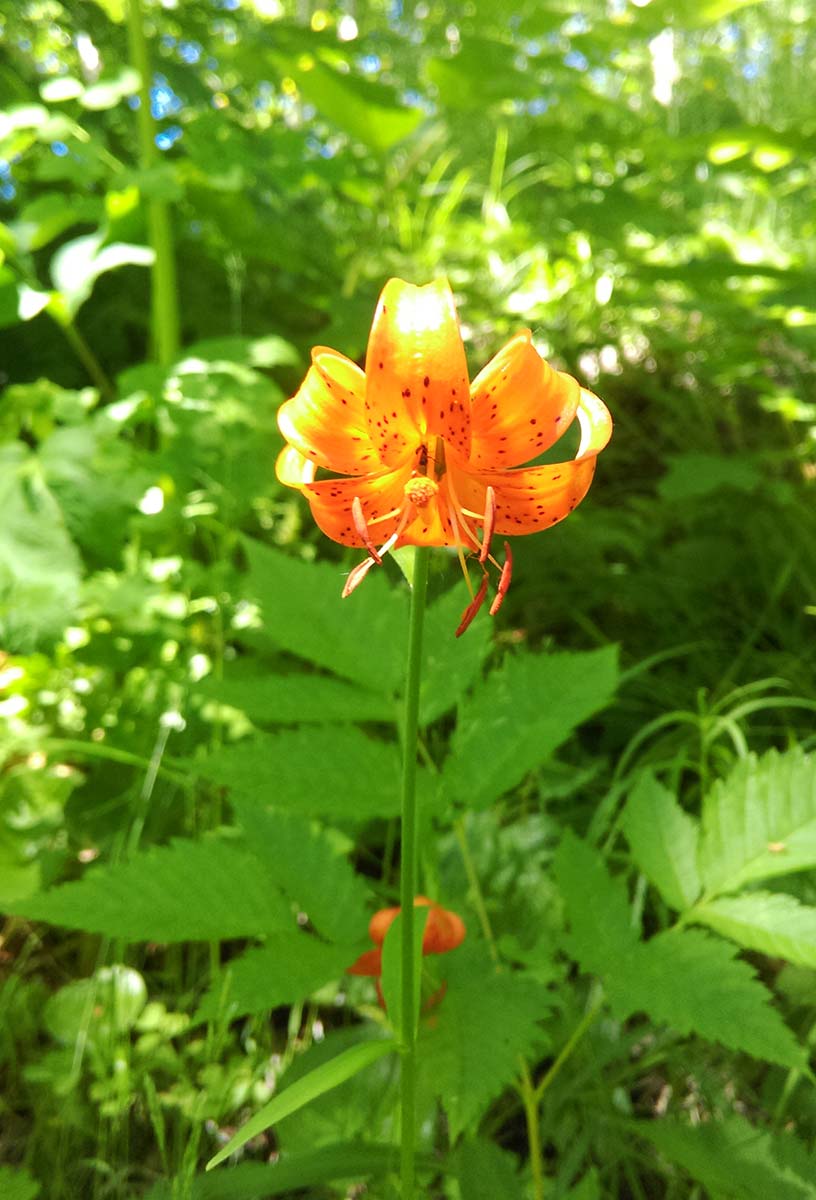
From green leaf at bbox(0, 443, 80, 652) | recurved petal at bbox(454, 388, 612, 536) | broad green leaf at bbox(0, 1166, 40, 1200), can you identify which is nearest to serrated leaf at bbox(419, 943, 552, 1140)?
broad green leaf at bbox(0, 1166, 40, 1200)

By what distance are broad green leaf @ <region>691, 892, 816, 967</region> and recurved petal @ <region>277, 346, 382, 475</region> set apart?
0.64 metres

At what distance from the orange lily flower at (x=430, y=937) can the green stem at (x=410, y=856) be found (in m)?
0.20

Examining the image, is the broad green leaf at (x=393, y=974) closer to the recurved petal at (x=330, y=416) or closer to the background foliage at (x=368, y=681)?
the background foliage at (x=368, y=681)

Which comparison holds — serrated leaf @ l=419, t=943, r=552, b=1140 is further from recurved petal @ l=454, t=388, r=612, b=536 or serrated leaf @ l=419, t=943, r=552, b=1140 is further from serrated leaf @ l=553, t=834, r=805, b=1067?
recurved petal @ l=454, t=388, r=612, b=536

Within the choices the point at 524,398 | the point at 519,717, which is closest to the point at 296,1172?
the point at 519,717

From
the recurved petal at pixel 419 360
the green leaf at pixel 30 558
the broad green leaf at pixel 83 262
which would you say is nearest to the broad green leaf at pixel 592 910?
the recurved petal at pixel 419 360

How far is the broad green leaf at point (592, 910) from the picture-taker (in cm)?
95

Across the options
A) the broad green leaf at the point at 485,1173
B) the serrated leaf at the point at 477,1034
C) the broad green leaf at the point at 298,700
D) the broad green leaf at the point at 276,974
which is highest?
the broad green leaf at the point at 298,700

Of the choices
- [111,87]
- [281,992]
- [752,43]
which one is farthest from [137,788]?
[752,43]

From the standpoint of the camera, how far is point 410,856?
712 mm

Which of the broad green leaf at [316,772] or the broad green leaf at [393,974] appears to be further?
the broad green leaf at [316,772]

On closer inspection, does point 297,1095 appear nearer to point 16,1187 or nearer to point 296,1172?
point 296,1172

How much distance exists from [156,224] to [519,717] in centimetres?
159

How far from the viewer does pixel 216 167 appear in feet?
6.19
